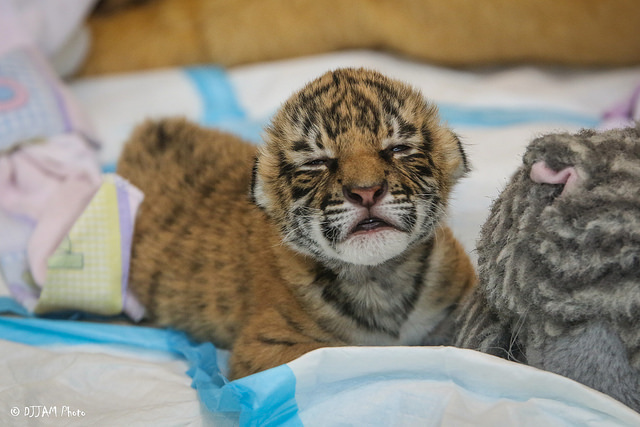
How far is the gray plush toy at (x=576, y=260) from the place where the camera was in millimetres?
1210

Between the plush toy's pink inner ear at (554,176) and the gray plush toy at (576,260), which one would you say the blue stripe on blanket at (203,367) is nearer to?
the gray plush toy at (576,260)

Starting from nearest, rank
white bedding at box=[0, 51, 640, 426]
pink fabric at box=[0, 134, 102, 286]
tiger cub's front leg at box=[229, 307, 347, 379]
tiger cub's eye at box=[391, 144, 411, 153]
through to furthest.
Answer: white bedding at box=[0, 51, 640, 426], tiger cub's eye at box=[391, 144, 411, 153], tiger cub's front leg at box=[229, 307, 347, 379], pink fabric at box=[0, 134, 102, 286]

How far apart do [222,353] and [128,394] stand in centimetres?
42

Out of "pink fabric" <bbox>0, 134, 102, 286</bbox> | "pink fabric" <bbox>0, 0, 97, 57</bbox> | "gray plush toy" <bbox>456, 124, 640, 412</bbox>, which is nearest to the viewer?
"gray plush toy" <bbox>456, 124, 640, 412</bbox>

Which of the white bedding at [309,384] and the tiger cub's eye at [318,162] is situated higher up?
the tiger cub's eye at [318,162]

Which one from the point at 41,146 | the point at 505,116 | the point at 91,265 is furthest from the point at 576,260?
the point at 41,146

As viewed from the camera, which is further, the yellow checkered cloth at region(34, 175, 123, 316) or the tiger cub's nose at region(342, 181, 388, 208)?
the yellow checkered cloth at region(34, 175, 123, 316)

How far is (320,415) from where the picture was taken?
55.7 inches

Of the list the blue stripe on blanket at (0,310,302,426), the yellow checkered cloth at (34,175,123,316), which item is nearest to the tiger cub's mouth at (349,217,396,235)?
the blue stripe on blanket at (0,310,302,426)

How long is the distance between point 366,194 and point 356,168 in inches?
2.9

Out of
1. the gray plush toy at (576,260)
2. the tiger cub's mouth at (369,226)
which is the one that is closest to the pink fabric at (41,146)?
the tiger cub's mouth at (369,226)

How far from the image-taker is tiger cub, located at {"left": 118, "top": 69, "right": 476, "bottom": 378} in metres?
1.57

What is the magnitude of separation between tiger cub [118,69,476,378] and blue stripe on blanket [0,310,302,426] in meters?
0.10

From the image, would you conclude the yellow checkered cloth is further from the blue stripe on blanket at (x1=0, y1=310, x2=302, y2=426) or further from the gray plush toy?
the gray plush toy
